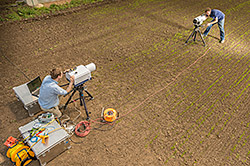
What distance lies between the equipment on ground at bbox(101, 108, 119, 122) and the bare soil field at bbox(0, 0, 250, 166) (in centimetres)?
25

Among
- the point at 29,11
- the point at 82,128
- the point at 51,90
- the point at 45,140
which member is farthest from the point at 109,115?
the point at 29,11

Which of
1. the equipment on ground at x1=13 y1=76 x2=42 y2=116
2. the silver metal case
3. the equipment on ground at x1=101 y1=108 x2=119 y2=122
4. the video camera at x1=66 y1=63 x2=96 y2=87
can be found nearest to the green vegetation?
the silver metal case

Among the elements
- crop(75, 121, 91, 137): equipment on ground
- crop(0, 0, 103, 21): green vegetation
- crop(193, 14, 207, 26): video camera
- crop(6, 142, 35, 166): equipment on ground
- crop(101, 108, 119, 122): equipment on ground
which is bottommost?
crop(75, 121, 91, 137): equipment on ground

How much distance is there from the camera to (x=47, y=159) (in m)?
5.23

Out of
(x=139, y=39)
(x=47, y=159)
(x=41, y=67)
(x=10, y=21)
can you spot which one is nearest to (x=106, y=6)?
(x=139, y=39)

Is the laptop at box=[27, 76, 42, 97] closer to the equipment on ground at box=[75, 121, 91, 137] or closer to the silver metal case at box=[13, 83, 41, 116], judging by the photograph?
the silver metal case at box=[13, 83, 41, 116]

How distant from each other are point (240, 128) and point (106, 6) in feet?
39.6

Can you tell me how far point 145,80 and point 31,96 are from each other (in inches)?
177

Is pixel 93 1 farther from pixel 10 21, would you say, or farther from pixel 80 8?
pixel 10 21

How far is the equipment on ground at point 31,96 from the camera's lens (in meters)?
6.20

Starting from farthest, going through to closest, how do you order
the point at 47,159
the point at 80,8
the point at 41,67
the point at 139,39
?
the point at 80,8 < the point at 139,39 < the point at 41,67 < the point at 47,159

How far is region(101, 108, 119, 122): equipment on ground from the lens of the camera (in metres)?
6.41

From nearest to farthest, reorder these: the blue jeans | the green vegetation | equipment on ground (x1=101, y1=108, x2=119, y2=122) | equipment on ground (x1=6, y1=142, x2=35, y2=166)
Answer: equipment on ground (x1=6, y1=142, x2=35, y2=166)
equipment on ground (x1=101, y1=108, x2=119, y2=122)
the blue jeans
the green vegetation

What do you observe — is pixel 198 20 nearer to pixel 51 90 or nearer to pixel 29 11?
pixel 51 90
